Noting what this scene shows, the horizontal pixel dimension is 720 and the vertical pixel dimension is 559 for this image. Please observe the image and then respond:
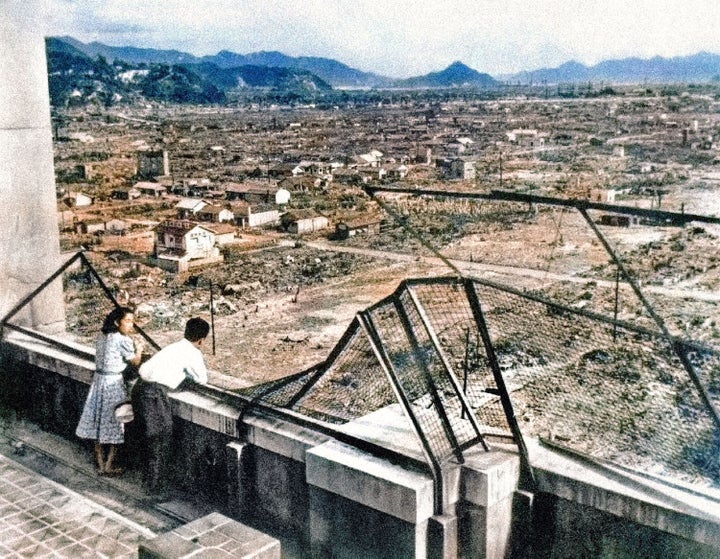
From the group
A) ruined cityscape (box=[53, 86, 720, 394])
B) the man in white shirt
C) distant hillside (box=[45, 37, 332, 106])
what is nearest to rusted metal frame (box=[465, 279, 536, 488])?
ruined cityscape (box=[53, 86, 720, 394])

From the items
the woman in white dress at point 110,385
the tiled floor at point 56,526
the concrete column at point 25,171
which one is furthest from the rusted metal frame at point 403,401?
the concrete column at point 25,171

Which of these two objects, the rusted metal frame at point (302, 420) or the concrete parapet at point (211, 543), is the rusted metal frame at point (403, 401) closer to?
the rusted metal frame at point (302, 420)

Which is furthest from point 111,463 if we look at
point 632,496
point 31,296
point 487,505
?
point 632,496

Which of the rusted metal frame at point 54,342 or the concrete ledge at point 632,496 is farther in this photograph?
the rusted metal frame at point 54,342

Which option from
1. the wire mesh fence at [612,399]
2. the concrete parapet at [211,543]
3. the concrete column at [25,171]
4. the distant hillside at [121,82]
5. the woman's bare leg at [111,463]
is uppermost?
the distant hillside at [121,82]

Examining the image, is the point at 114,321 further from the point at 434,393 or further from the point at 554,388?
the point at 554,388

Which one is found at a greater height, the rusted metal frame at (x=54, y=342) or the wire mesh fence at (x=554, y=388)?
the rusted metal frame at (x=54, y=342)
